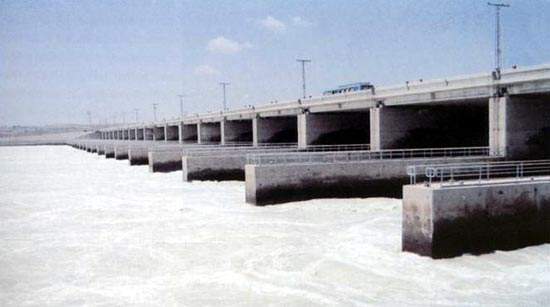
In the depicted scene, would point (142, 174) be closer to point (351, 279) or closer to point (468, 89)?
point (468, 89)

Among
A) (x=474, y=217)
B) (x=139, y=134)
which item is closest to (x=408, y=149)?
(x=474, y=217)

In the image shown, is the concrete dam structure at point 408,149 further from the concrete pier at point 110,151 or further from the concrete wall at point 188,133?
the concrete wall at point 188,133

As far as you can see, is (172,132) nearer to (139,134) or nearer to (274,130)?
(139,134)

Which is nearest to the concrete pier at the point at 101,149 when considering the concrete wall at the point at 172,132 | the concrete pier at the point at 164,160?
the concrete wall at the point at 172,132

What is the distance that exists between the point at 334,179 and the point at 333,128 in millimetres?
17614

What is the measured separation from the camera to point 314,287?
532 inches

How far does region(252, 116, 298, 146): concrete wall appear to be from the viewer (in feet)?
174

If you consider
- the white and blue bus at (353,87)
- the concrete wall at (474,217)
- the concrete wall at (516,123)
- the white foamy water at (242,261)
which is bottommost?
the white foamy water at (242,261)

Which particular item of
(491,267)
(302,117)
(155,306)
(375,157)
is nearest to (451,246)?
(491,267)

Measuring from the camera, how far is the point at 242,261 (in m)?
16.1

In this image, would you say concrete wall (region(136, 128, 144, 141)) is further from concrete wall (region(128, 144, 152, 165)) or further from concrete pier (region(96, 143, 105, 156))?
concrete wall (region(128, 144, 152, 165))

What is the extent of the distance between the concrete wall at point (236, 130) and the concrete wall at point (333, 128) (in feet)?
68.0

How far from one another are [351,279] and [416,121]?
24.5m

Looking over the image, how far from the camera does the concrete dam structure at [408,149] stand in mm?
16336
